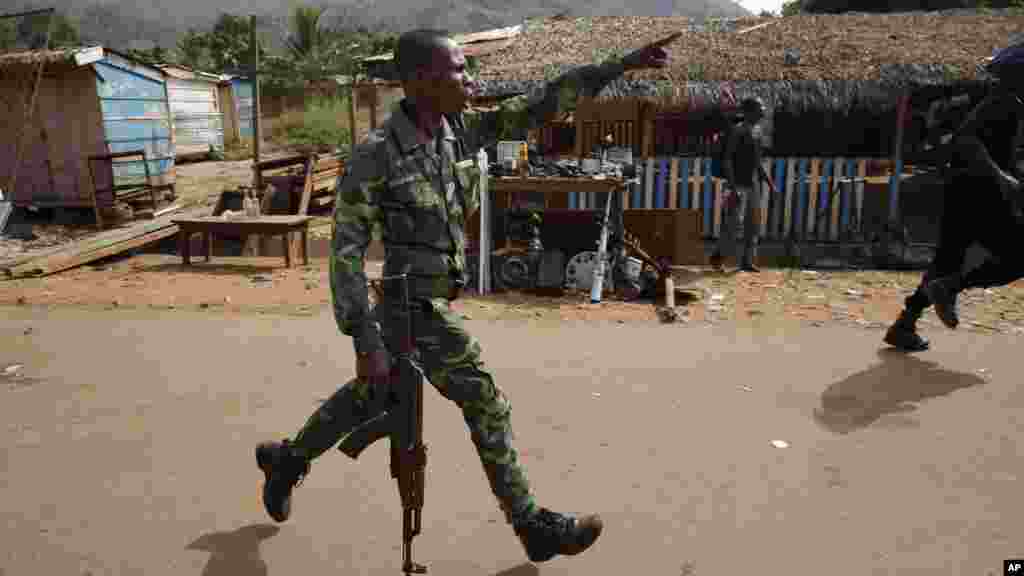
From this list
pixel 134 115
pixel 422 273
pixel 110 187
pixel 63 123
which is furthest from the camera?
pixel 134 115

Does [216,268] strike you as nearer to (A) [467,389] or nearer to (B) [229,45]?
(A) [467,389]

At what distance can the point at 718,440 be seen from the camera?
3664 mm

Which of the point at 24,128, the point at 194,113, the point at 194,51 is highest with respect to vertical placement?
the point at 194,51

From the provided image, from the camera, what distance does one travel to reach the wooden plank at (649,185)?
1072 centimetres

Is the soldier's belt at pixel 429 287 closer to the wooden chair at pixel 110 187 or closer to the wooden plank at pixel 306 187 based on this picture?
the wooden plank at pixel 306 187

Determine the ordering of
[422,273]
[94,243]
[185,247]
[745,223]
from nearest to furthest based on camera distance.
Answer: [422,273] < [745,223] < [185,247] < [94,243]

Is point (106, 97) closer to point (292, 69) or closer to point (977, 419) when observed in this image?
point (977, 419)

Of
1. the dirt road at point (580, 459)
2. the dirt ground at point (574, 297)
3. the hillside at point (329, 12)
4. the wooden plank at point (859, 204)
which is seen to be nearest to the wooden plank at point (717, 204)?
the wooden plank at point (859, 204)

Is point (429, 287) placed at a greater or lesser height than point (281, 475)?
greater

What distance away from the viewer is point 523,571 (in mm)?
2598

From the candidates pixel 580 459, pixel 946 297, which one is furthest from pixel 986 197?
pixel 580 459

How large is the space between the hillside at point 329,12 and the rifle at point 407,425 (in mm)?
74589

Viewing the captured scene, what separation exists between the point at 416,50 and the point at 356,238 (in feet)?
1.90

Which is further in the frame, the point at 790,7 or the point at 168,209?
the point at 790,7
